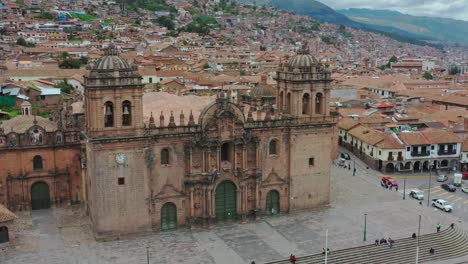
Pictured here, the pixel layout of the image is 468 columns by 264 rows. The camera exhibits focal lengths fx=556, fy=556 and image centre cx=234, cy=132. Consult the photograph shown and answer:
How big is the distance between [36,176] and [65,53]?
86.8 meters

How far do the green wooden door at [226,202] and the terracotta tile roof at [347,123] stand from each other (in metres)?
35.6

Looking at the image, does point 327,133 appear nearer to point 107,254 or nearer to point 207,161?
point 207,161

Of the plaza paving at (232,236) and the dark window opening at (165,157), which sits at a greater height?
the dark window opening at (165,157)

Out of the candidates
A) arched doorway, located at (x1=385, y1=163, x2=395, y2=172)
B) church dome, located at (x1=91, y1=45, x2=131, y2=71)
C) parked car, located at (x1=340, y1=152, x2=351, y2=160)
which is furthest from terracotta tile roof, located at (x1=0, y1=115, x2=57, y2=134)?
arched doorway, located at (x1=385, y1=163, x2=395, y2=172)

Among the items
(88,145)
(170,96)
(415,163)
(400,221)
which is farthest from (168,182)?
(415,163)

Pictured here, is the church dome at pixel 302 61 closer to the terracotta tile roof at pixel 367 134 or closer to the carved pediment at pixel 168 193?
the carved pediment at pixel 168 193

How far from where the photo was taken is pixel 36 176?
5066 centimetres

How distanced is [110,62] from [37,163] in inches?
574

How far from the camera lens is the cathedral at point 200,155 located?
1676 inches

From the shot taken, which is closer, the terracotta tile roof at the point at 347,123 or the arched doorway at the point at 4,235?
the arched doorway at the point at 4,235

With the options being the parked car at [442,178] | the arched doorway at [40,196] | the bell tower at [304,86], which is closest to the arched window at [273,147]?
the bell tower at [304,86]

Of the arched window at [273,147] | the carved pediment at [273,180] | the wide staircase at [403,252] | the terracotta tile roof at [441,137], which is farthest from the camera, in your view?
the terracotta tile roof at [441,137]

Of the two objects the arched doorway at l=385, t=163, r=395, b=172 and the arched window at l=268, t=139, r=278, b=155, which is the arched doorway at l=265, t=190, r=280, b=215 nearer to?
the arched window at l=268, t=139, r=278, b=155

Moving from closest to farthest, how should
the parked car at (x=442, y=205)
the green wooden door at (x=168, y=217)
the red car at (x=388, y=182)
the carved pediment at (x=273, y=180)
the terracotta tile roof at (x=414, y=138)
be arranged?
the green wooden door at (x=168, y=217) < the carved pediment at (x=273, y=180) < the parked car at (x=442, y=205) < the red car at (x=388, y=182) < the terracotta tile roof at (x=414, y=138)
